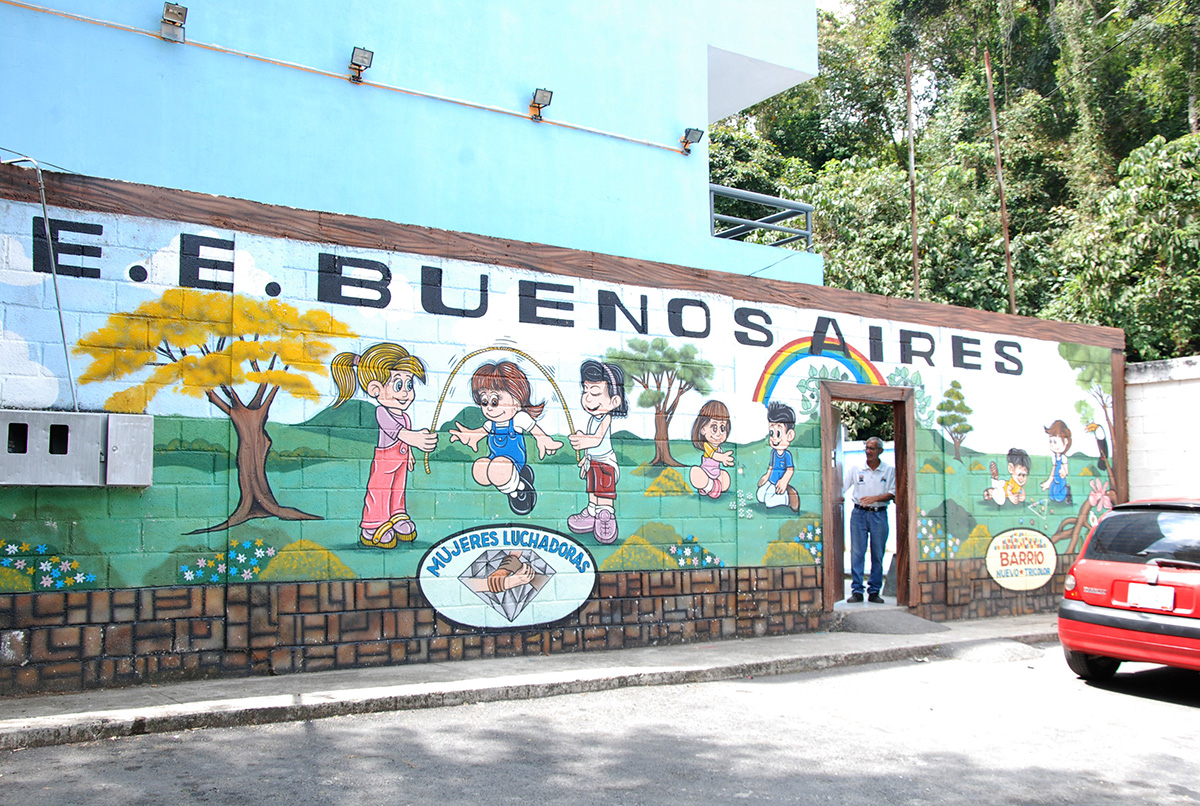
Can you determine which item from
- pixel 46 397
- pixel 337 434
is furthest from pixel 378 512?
pixel 46 397

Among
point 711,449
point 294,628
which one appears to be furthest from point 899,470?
point 294,628

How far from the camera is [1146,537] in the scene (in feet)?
24.0

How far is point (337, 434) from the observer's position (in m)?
7.37

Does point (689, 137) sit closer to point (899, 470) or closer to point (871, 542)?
point (899, 470)

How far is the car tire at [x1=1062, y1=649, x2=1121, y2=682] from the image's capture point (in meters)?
7.63

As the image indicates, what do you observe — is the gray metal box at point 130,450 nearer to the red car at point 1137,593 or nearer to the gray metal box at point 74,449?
the gray metal box at point 74,449

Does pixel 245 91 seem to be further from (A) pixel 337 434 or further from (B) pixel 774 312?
(B) pixel 774 312

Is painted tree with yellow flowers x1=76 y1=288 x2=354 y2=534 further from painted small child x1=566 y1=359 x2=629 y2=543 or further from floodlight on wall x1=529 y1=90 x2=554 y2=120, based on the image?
floodlight on wall x1=529 y1=90 x2=554 y2=120

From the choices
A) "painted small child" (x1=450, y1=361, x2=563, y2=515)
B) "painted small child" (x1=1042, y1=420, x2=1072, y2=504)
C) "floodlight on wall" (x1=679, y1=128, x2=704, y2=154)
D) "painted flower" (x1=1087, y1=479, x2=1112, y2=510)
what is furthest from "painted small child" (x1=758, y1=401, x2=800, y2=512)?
"painted flower" (x1=1087, y1=479, x2=1112, y2=510)

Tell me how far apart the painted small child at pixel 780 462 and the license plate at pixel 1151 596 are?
10.7ft

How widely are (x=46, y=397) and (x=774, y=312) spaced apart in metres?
6.53

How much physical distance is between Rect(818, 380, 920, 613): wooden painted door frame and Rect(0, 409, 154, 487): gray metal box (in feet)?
21.0

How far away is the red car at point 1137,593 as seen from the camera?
6812 millimetres

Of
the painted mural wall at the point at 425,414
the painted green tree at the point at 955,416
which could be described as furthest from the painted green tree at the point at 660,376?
the painted green tree at the point at 955,416
